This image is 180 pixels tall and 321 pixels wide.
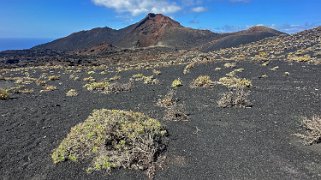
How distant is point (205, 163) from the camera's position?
741cm

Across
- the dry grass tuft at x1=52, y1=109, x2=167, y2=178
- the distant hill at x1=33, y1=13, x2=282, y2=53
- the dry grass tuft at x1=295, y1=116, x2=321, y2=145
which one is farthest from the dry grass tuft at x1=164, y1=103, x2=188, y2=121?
the distant hill at x1=33, y1=13, x2=282, y2=53

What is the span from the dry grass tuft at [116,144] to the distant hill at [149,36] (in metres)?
75.0

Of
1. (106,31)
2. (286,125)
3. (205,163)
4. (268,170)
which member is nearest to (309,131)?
(286,125)

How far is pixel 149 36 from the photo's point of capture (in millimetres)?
101812

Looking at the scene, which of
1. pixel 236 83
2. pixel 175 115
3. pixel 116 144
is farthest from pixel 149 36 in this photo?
pixel 116 144

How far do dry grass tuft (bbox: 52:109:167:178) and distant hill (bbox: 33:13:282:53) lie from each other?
75.0 meters

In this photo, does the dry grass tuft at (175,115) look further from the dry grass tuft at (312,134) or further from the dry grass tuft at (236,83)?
the dry grass tuft at (236,83)

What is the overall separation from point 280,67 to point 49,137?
16865 mm

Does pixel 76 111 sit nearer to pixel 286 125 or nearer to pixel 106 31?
pixel 286 125

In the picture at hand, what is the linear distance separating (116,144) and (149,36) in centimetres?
9556

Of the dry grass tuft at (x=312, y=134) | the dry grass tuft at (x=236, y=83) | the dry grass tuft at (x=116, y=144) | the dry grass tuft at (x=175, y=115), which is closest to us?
the dry grass tuft at (x=116, y=144)

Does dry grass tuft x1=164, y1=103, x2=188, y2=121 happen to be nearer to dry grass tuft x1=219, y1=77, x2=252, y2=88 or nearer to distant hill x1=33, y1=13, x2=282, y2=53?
dry grass tuft x1=219, y1=77, x2=252, y2=88

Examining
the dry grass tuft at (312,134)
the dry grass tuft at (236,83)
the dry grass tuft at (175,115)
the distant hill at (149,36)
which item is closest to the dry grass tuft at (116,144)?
the dry grass tuft at (175,115)

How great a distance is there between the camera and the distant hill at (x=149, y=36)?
91062mm
